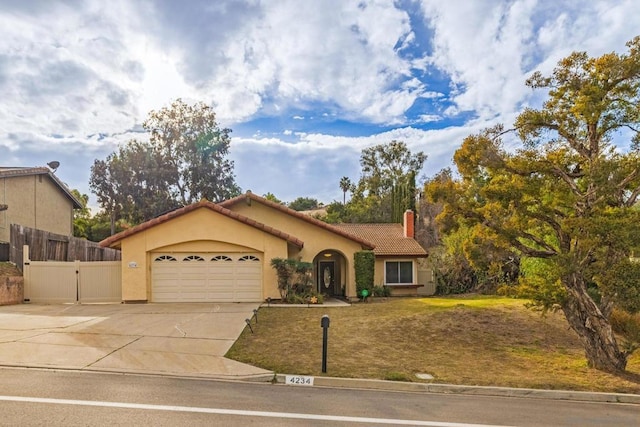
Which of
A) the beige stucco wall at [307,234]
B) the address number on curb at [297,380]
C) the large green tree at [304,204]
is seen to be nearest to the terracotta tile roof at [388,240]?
the beige stucco wall at [307,234]

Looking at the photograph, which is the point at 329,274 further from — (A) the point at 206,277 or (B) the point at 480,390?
(B) the point at 480,390

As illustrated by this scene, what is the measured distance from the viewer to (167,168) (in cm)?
4066

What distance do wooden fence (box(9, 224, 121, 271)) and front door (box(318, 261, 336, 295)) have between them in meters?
11.8

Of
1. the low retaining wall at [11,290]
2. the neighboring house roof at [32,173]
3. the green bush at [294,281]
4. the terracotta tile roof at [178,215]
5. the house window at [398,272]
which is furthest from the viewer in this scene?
the house window at [398,272]

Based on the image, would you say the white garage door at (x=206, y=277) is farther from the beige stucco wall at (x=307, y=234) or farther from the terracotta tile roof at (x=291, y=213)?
the terracotta tile roof at (x=291, y=213)

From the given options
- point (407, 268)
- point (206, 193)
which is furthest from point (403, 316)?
point (206, 193)

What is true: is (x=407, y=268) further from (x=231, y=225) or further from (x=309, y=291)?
(x=231, y=225)

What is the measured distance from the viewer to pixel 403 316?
49.4 ft

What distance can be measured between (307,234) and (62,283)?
431 inches

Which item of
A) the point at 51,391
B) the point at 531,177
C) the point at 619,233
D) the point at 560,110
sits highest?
the point at 560,110

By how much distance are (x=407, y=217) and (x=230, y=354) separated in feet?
64.6

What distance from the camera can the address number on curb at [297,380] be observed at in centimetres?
816

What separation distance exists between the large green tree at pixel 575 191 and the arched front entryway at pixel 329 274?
14.6m

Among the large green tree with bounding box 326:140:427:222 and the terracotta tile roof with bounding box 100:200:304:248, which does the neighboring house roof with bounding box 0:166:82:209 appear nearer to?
the terracotta tile roof with bounding box 100:200:304:248
